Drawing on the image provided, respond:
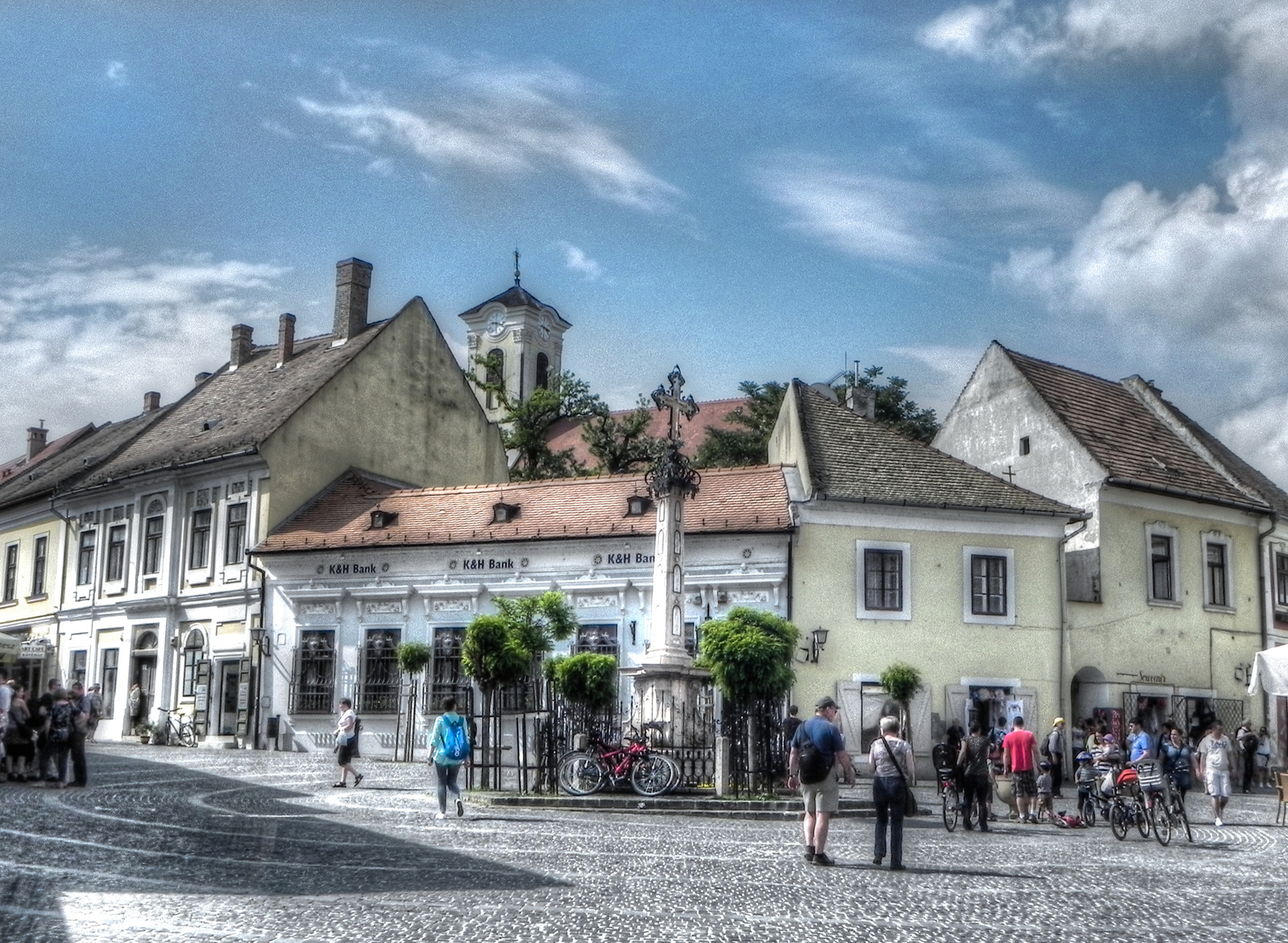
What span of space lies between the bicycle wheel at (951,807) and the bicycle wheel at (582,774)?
15.3 ft

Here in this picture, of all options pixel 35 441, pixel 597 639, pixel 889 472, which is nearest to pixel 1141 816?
pixel 889 472

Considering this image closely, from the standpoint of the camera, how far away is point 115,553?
43.0 metres

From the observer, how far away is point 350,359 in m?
41.2

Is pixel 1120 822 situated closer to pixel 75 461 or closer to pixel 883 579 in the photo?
pixel 883 579

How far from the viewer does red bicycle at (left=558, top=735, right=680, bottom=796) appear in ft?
69.6

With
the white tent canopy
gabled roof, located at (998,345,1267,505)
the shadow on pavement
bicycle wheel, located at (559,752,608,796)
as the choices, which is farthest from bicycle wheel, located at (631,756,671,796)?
gabled roof, located at (998,345,1267,505)

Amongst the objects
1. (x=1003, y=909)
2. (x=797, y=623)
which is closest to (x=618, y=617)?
(x=797, y=623)

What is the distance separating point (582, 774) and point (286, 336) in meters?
27.9

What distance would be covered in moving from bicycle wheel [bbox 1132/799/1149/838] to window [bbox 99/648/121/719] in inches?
1214

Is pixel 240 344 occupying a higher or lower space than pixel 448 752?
higher

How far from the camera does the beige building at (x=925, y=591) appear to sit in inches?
1270

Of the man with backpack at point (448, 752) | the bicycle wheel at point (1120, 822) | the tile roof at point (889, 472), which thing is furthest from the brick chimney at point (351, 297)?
the bicycle wheel at point (1120, 822)

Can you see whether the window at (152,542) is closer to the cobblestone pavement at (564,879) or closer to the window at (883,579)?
the window at (883,579)

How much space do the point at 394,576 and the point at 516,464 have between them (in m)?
19.9
